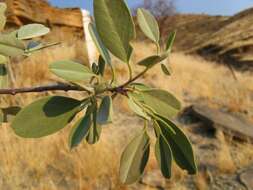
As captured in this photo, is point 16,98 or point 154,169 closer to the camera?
point 154,169

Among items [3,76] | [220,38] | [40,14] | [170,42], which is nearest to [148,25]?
[170,42]

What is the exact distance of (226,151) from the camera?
140 inches

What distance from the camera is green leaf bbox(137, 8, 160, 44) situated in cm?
39

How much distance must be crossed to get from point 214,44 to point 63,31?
32.6ft

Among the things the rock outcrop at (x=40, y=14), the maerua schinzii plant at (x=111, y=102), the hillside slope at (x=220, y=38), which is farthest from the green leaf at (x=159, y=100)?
the hillside slope at (x=220, y=38)

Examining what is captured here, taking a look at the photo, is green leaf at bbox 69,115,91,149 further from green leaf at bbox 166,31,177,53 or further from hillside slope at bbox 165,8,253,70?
hillside slope at bbox 165,8,253,70

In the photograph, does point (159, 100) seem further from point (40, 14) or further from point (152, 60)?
point (40, 14)

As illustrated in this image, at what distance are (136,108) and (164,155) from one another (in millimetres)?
42

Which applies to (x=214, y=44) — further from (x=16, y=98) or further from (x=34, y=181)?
(x=34, y=181)

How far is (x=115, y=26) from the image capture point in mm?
A: 353

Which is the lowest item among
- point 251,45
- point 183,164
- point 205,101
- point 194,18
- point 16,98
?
point 194,18

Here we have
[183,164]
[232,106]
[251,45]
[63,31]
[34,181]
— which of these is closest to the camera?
[183,164]

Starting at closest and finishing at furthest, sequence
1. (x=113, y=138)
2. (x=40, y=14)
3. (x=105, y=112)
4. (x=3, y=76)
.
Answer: (x=105, y=112)
(x=3, y=76)
(x=113, y=138)
(x=40, y=14)

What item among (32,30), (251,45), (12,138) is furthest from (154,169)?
(251,45)
